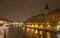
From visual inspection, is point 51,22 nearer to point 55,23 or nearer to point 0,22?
point 55,23

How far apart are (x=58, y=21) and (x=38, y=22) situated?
9.48 ft

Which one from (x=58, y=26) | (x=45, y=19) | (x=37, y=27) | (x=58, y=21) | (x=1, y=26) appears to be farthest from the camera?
(x=37, y=27)

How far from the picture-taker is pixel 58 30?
1695 centimetres

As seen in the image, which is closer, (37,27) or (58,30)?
(58,30)

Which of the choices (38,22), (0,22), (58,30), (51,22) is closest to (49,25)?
(51,22)

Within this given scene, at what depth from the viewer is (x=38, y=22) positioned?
21.5m

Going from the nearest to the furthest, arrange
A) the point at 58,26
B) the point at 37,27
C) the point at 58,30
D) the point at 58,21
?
1. the point at 58,30
2. the point at 58,26
3. the point at 58,21
4. the point at 37,27

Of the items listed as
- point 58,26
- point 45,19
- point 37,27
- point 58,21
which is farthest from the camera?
point 37,27

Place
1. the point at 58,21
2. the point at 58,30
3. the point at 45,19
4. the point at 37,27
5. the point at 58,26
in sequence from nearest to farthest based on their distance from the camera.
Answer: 1. the point at 58,30
2. the point at 58,26
3. the point at 58,21
4. the point at 45,19
5. the point at 37,27

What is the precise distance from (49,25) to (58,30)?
3.19 metres

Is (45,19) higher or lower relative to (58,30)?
higher

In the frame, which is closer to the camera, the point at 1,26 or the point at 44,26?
the point at 1,26

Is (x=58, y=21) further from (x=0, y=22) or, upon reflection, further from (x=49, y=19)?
(x=0, y=22)

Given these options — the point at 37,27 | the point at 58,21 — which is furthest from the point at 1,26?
the point at 37,27
